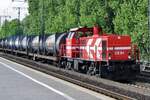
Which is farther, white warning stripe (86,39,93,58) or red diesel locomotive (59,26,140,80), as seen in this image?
white warning stripe (86,39,93,58)

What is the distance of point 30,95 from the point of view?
55.7 feet

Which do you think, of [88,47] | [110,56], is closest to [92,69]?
[88,47]

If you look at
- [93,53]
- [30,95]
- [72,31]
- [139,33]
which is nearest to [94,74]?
[93,53]

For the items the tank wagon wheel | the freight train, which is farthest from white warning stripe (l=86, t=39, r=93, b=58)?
the tank wagon wheel

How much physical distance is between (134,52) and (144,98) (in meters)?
9.35

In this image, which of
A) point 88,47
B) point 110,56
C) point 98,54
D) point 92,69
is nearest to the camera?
point 110,56

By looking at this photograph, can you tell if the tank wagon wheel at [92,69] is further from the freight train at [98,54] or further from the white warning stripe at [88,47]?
the white warning stripe at [88,47]

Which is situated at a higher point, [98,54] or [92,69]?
[98,54]

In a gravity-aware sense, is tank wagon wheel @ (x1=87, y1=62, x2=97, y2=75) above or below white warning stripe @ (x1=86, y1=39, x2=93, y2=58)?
below

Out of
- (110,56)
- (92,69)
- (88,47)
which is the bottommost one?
(92,69)

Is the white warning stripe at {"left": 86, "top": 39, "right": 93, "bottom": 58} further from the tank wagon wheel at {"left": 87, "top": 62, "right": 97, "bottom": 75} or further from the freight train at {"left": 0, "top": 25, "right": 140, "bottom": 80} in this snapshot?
the tank wagon wheel at {"left": 87, "top": 62, "right": 97, "bottom": 75}

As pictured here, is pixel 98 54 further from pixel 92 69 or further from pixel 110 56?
pixel 92 69

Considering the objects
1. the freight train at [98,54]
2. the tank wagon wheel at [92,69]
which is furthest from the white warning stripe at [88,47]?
the tank wagon wheel at [92,69]

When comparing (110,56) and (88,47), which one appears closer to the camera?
(110,56)
